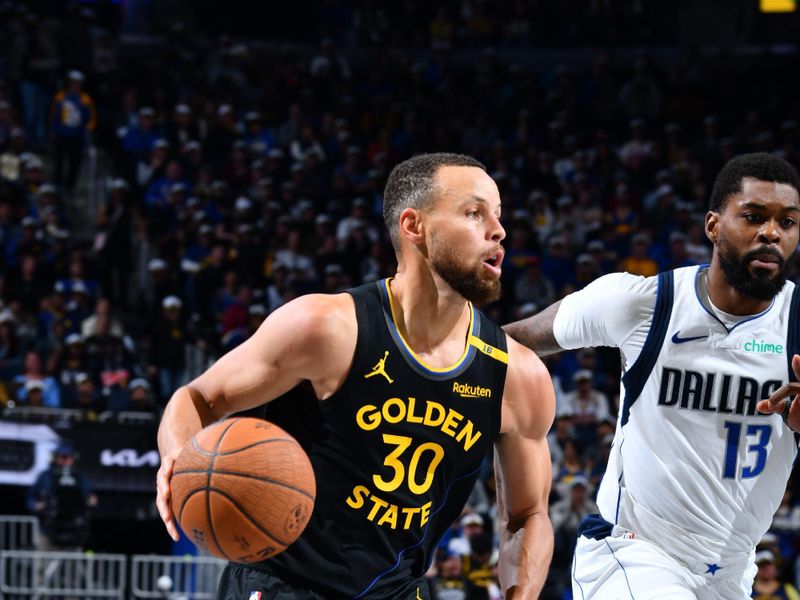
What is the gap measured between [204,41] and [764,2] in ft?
33.8

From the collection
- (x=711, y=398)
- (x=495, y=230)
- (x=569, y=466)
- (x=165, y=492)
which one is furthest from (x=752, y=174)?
(x=569, y=466)

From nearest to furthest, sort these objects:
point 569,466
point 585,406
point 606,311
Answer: point 606,311
point 569,466
point 585,406

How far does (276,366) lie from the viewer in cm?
398

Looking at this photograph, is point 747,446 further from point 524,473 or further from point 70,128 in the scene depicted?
point 70,128

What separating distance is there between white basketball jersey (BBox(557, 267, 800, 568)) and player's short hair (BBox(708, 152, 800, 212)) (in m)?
0.42

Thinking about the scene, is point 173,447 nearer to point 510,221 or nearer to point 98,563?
point 98,563

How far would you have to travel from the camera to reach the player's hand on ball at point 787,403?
420 cm

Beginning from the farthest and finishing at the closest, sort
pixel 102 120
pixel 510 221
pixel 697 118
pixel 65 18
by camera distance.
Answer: pixel 65 18 < pixel 697 118 < pixel 102 120 < pixel 510 221

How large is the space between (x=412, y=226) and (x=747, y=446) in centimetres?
152

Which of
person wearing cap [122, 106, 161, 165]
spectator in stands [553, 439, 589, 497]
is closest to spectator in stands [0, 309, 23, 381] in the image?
person wearing cap [122, 106, 161, 165]

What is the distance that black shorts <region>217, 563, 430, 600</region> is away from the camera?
3984 mm

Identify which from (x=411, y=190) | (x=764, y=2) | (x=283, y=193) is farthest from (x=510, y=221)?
(x=411, y=190)

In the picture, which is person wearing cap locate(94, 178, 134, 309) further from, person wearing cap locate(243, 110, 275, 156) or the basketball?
the basketball

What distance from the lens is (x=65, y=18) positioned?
68.0 ft
